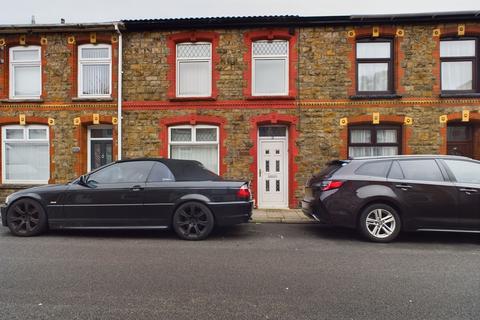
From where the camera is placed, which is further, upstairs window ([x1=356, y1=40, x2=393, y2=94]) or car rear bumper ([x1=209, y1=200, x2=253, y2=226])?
upstairs window ([x1=356, y1=40, x2=393, y2=94])

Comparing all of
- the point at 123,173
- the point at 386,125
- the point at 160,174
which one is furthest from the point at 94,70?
the point at 386,125

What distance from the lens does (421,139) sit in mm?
9508

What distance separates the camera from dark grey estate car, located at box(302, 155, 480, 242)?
568cm

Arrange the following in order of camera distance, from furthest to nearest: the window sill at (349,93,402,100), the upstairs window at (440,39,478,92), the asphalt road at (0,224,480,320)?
1. the upstairs window at (440,39,478,92)
2. the window sill at (349,93,402,100)
3. the asphalt road at (0,224,480,320)

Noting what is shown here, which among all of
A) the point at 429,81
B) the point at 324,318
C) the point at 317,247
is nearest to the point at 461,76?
the point at 429,81

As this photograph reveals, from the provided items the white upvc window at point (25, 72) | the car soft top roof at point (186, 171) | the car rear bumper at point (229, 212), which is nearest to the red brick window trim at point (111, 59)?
the white upvc window at point (25, 72)

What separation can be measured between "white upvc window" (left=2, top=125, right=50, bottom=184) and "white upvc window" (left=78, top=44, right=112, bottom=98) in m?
1.97

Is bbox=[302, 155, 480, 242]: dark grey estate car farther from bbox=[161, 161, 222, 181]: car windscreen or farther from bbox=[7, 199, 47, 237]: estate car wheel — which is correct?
bbox=[7, 199, 47, 237]: estate car wheel

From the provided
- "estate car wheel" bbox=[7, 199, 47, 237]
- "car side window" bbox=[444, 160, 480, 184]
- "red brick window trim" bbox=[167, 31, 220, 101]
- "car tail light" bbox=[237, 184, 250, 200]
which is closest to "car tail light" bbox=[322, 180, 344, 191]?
"car tail light" bbox=[237, 184, 250, 200]

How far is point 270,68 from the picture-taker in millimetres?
10094

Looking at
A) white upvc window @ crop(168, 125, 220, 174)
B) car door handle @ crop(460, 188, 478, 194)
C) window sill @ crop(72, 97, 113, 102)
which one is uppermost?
window sill @ crop(72, 97, 113, 102)

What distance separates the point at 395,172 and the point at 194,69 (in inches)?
278

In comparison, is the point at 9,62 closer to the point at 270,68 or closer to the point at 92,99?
the point at 92,99

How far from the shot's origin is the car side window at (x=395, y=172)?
5.96 meters
